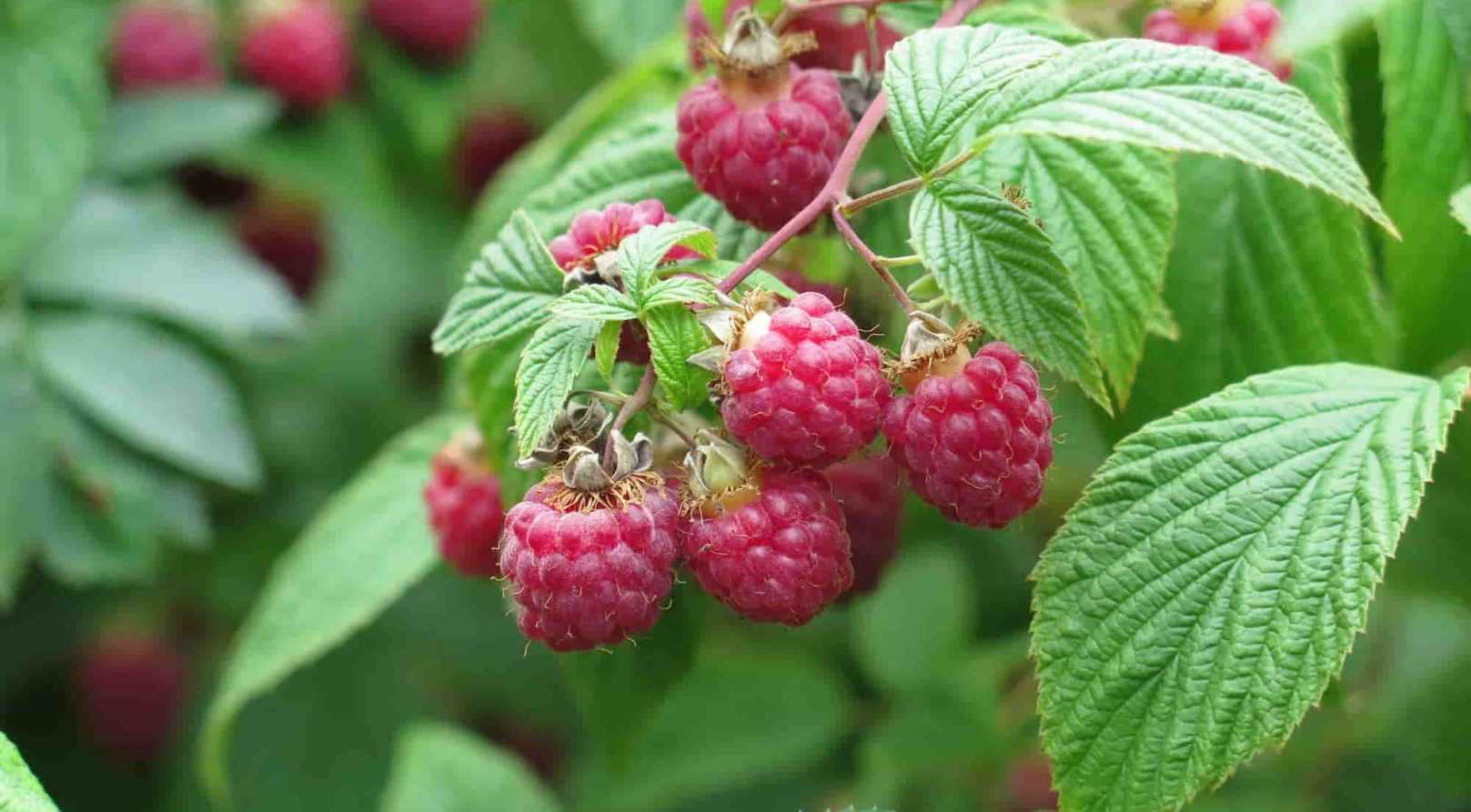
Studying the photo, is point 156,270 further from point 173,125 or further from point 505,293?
point 505,293

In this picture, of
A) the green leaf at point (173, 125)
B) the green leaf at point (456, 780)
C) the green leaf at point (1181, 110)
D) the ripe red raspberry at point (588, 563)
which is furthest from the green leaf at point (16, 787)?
the green leaf at point (173, 125)

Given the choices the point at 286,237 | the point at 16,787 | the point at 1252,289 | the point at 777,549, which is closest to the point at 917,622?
the point at 1252,289

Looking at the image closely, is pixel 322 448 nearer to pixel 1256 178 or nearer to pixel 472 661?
pixel 472 661

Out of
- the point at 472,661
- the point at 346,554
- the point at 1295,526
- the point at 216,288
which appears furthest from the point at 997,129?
the point at 472,661

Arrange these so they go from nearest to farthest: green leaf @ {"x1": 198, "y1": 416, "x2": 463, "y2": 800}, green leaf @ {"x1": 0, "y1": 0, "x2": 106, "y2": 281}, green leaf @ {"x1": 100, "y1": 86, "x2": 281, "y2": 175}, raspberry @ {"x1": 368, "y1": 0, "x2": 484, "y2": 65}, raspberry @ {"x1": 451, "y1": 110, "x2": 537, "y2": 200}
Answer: green leaf @ {"x1": 198, "y1": 416, "x2": 463, "y2": 800} → green leaf @ {"x1": 0, "y1": 0, "x2": 106, "y2": 281} → green leaf @ {"x1": 100, "y1": 86, "x2": 281, "y2": 175} → raspberry @ {"x1": 368, "y1": 0, "x2": 484, "y2": 65} → raspberry @ {"x1": 451, "y1": 110, "x2": 537, "y2": 200}

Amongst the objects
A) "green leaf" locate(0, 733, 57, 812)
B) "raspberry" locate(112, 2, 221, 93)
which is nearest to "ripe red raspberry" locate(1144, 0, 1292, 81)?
"green leaf" locate(0, 733, 57, 812)

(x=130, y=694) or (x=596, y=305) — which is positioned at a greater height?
(x=596, y=305)

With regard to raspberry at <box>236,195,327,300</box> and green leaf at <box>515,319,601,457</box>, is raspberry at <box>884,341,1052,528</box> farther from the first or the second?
raspberry at <box>236,195,327,300</box>
